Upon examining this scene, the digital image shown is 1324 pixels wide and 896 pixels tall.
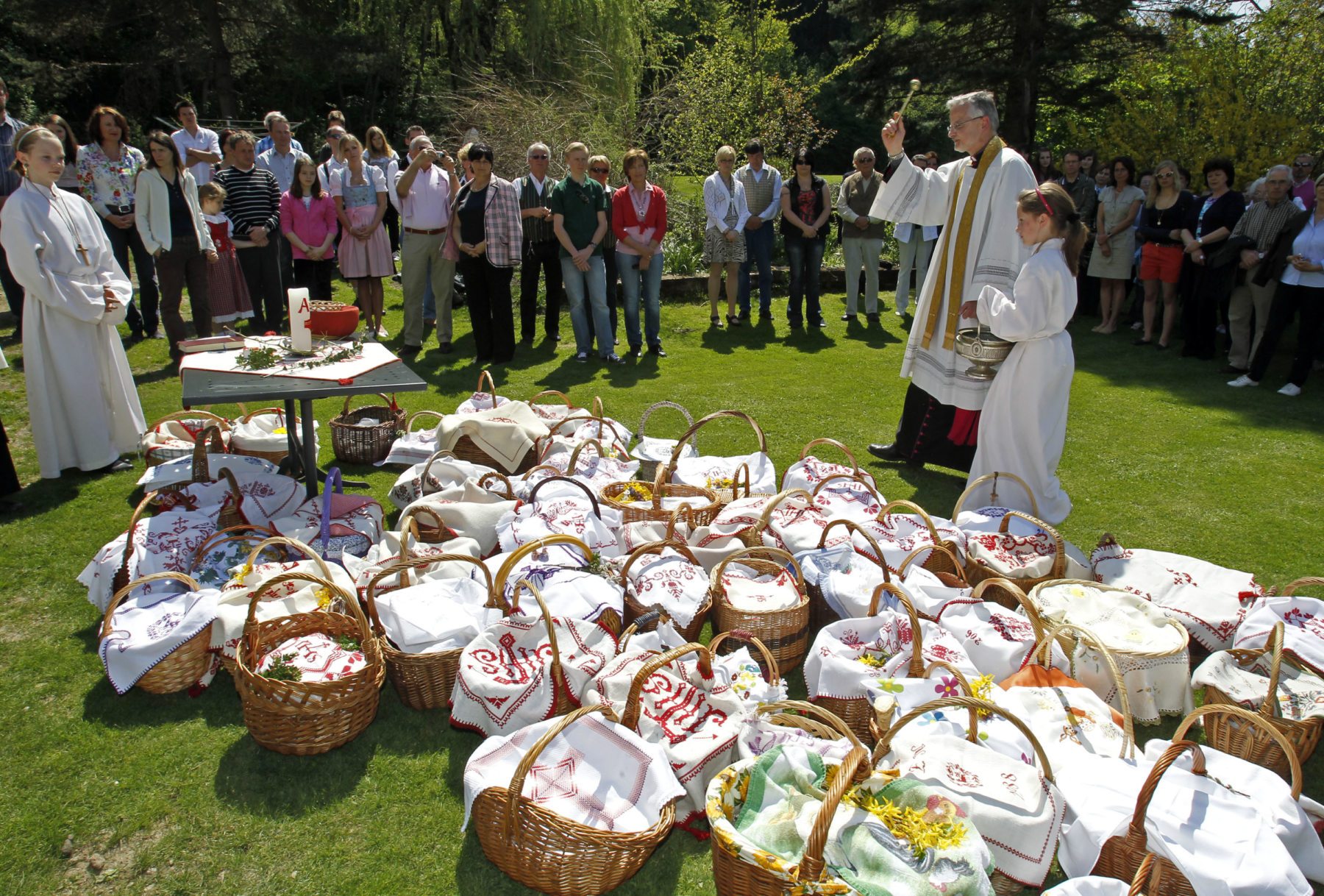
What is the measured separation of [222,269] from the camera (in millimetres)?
9070

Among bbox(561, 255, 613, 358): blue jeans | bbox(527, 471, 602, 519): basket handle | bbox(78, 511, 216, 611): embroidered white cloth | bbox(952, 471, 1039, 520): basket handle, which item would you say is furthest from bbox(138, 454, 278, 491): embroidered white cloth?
bbox(561, 255, 613, 358): blue jeans

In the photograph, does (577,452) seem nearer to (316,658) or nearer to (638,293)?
(316,658)

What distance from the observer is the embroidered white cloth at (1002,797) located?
2600 mm

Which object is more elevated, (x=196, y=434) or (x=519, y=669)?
(x=196, y=434)

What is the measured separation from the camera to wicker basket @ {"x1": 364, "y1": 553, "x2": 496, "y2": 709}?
350 cm

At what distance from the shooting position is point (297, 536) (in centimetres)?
456

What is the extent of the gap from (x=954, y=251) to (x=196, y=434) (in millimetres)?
5158

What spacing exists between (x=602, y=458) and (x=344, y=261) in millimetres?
5241

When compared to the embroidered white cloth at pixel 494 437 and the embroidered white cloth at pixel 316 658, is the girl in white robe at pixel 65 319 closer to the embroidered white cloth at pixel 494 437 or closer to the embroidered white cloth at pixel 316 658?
the embroidered white cloth at pixel 494 437

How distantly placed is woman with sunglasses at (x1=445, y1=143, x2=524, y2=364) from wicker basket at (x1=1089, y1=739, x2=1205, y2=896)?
7.09 metres

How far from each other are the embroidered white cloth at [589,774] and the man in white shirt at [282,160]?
824 centimetres

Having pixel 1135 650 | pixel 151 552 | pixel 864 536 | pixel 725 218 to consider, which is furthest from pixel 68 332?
pixel 725 218

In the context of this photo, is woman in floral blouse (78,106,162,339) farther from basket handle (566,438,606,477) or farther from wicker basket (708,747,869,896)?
wicker basket (708,747,869,896)

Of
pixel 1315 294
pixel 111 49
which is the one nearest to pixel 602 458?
pixel 1315 294
